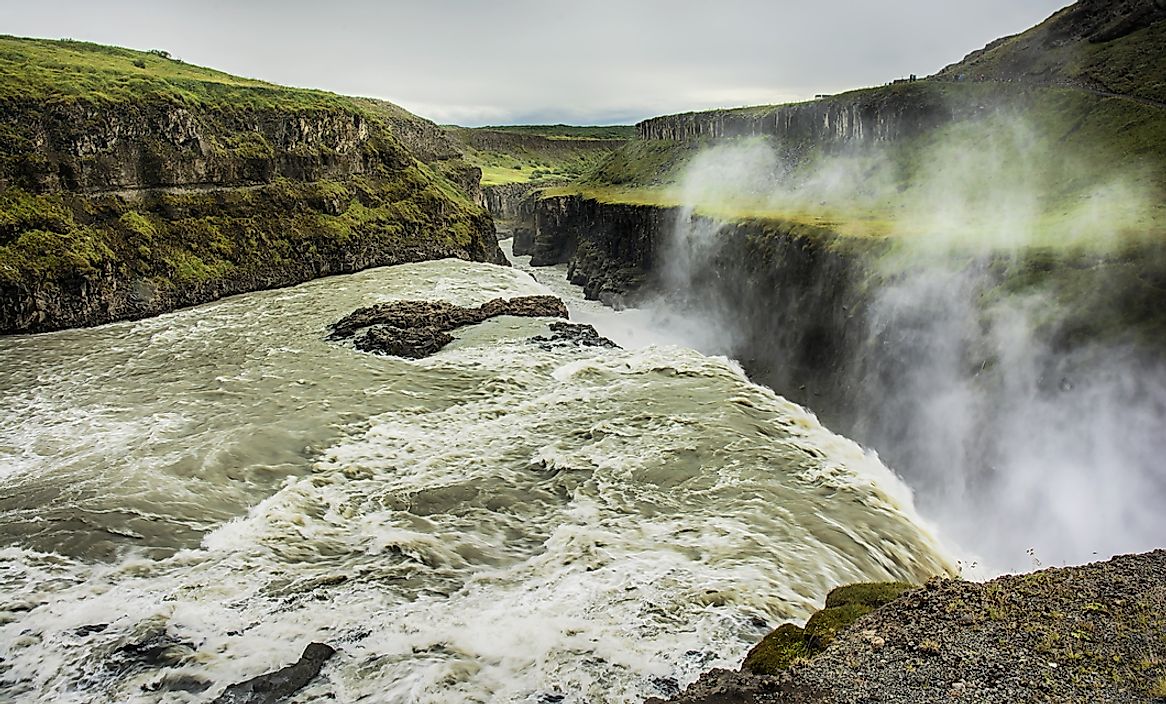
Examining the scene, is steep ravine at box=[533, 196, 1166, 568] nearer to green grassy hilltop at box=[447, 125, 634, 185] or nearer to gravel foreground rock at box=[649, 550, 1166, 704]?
gravel foreground rock at box=[649, 550, 1166, 704]

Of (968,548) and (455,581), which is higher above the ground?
(455,581)

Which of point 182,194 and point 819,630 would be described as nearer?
point 819,630

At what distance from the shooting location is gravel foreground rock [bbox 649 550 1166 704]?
7.51 meters

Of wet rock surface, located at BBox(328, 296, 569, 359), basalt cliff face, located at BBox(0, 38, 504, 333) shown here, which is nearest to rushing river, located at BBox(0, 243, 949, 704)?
wet rock surface, located at BBox(328, 296, 569, 359)

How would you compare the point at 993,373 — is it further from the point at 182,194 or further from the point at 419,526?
the point at 182,194

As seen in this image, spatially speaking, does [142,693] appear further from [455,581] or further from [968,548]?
[968,548]

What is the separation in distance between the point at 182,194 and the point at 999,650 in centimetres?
4504

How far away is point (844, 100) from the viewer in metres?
57.7

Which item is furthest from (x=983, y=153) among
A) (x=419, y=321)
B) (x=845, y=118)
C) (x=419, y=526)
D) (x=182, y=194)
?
(x=182, y=194)

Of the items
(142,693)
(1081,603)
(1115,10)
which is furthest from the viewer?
(1115,10)

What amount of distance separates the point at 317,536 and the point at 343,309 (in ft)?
79.3

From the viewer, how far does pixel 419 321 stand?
32.7m

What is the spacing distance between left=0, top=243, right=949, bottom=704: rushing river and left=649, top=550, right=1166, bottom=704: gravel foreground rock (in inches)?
81.6

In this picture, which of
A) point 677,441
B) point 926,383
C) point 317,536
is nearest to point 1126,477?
point 926,383
